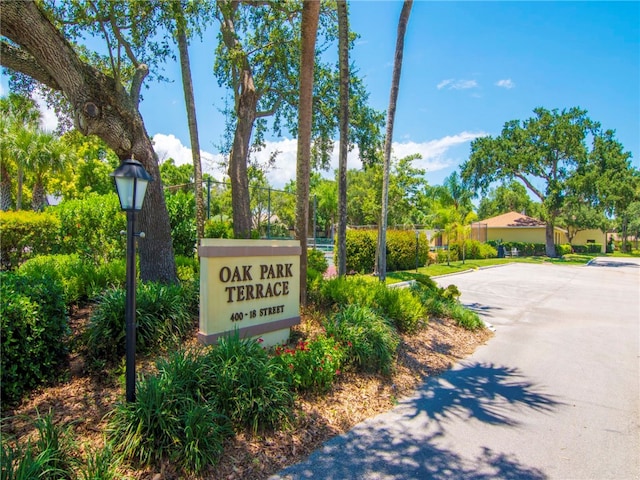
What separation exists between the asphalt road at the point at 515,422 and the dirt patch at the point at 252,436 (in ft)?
0.55

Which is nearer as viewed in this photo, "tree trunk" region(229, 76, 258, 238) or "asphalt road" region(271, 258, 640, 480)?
"asphalt road" region(271, 258, 640, 480)

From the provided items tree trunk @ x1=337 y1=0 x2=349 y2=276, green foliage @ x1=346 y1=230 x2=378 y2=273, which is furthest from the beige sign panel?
green foliage @ x1=346 y1=230 x2=378 y2=273

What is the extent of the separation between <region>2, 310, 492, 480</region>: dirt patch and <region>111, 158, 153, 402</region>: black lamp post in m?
0.53

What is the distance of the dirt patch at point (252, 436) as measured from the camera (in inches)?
122

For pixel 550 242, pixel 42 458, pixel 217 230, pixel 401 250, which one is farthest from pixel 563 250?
pixel 42 458

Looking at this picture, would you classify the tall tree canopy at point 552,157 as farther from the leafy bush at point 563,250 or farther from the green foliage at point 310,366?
the green foliage at point 310,366

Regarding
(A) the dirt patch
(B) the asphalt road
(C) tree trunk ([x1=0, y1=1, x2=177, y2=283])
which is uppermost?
(C) tree trunk ([x1=0, y1=1, x2=177, y2=283])

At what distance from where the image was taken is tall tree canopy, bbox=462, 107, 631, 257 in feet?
102

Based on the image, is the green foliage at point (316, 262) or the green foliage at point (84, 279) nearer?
the green foliage at point (84, 279)

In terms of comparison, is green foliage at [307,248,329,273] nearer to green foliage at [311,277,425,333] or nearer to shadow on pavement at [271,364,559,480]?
green foliage at [311,277,425,333]

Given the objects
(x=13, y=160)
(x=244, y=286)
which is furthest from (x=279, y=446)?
(x=13, y=160)

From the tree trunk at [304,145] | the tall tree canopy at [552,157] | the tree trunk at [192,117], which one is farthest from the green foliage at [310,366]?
the tall tree canopy at [552,157]

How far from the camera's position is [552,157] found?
3238 cm

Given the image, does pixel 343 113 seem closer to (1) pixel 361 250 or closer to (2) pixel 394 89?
(2) pixel 394 89
